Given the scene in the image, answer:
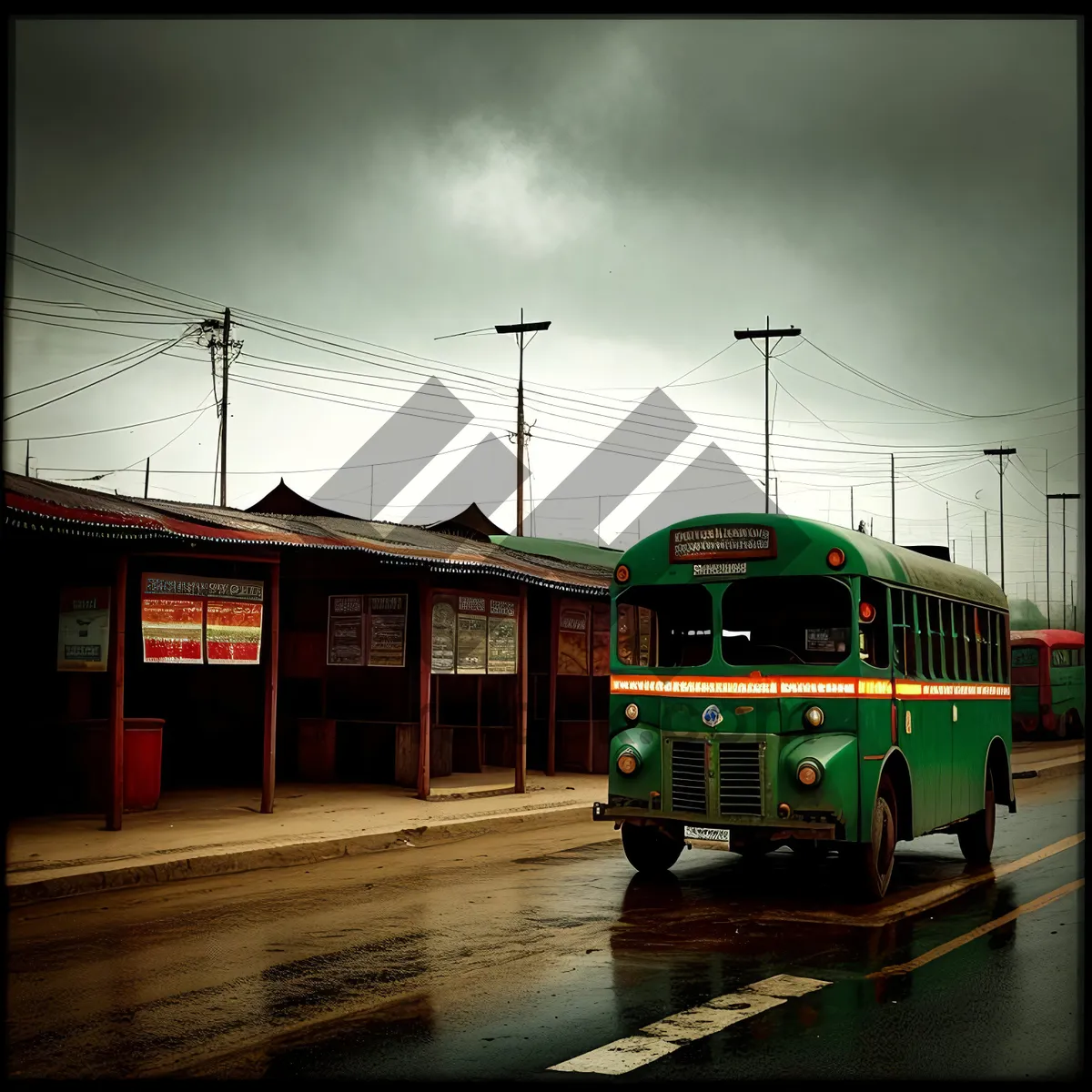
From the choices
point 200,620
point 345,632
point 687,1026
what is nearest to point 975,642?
point 687,1026

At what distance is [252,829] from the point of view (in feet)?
47.2

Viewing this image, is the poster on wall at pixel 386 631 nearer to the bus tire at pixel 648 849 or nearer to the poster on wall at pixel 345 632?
the poster on wall at pixel 345 632

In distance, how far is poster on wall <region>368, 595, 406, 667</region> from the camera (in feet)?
60.3

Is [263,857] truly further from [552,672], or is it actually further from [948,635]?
[552,672]

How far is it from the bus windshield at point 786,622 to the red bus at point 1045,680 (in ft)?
102

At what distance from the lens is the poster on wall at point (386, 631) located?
18.4 meters

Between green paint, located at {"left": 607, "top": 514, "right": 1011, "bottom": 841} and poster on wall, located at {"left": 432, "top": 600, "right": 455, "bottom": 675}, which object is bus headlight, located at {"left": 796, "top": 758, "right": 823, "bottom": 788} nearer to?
green paint, located at {"left": 607, "top": 514, "right": 1011, "bottom": 841}

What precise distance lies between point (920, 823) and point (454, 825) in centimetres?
626

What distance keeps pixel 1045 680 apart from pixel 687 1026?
118 ft

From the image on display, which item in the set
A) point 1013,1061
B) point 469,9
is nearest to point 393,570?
point 1013,1061

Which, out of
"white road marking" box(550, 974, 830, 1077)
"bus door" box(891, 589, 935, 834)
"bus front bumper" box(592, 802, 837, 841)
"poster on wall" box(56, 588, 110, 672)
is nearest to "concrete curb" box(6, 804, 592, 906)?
"poster on wall" box(56, 588, 110, 672)

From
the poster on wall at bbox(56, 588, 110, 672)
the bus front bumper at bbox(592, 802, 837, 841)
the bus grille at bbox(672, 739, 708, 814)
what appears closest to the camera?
the bus front bumper at bbox(592, 802, 837, 841)

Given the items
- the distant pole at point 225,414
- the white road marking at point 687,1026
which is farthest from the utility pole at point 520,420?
the white road marking at point 687,1026

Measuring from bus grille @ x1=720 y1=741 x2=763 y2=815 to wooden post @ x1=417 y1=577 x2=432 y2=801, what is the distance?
25.4 ft
